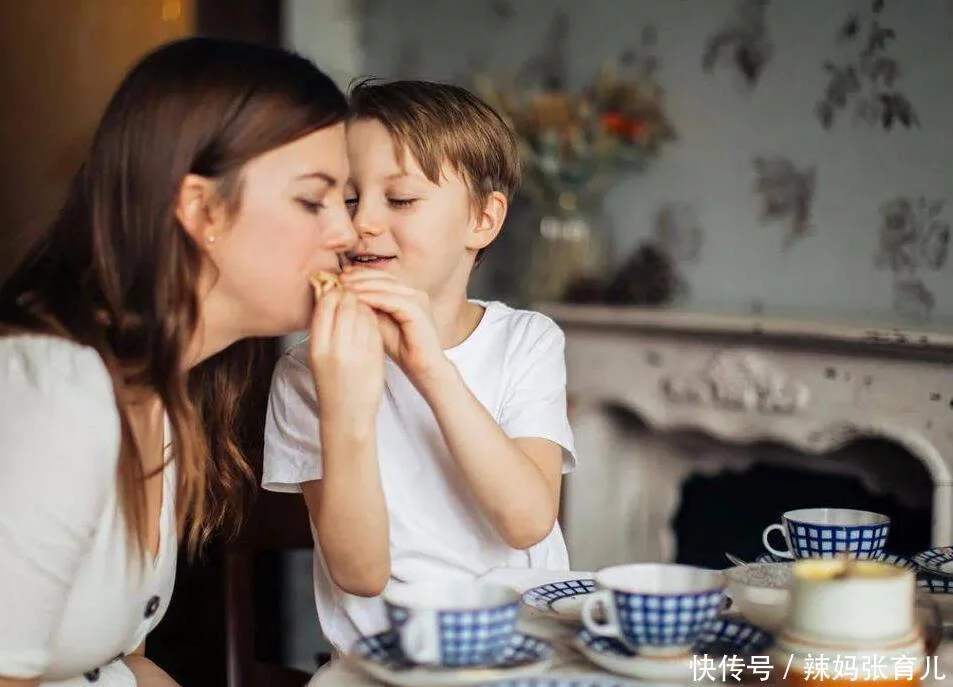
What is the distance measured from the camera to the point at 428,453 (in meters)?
1.47

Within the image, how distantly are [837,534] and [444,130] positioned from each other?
0.70 m

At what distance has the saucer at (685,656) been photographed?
880mm

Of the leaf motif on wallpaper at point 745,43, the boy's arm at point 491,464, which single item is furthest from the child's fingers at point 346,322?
the leaf motif on wallpaper at point 745,43

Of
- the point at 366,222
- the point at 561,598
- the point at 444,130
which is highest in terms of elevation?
the point at 444,130

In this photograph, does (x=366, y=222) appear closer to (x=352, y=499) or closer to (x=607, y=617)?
(x=352, y=499)

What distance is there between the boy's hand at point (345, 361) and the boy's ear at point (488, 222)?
352 mm

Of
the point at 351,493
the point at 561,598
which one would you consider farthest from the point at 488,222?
the point at 561,598

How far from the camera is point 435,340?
4.25 feet

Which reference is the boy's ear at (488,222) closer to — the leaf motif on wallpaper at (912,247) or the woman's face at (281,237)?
the woman's face at (281,237)

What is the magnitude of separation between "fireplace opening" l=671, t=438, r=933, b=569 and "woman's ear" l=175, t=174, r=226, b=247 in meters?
1.67

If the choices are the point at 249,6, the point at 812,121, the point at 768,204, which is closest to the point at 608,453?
the point at 768,204

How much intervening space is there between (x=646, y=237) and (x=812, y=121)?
504 millimetres

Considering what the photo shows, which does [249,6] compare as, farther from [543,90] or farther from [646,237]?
[646,237]

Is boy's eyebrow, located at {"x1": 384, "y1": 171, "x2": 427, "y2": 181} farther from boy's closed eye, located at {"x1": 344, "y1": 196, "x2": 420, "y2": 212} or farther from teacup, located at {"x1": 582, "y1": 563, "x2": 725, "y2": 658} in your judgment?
teacup, located at {"x1": 582, "y1": 563, "x2": 725, "y2": 658}
